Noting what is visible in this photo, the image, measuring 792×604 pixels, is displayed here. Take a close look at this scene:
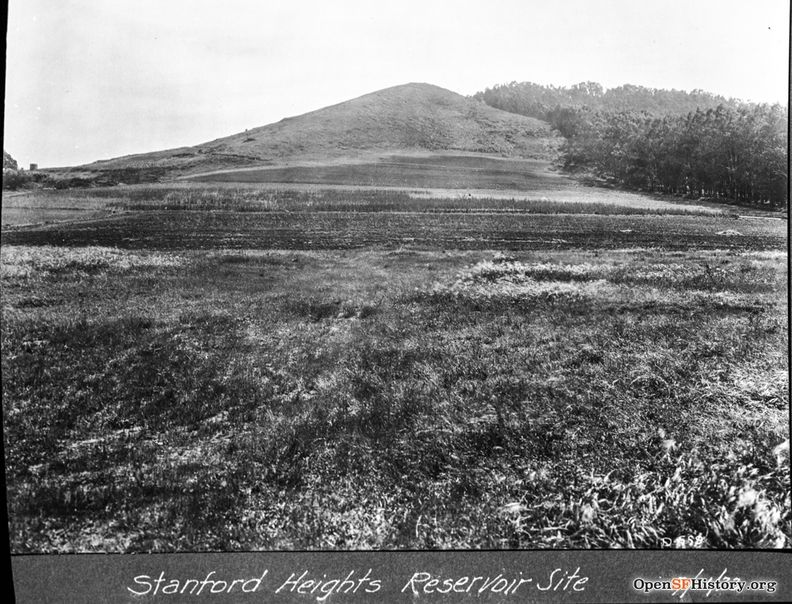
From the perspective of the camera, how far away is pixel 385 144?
4.84 metres

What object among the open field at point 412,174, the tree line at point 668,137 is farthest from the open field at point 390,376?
the tree line at point 668,137

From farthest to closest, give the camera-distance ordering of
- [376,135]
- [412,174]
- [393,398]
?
[376,135] < [412,174] < [393,398]

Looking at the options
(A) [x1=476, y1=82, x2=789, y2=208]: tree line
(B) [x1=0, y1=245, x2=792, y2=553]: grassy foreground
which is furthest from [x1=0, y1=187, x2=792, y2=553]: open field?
(A) [x1=476, y1=82, x2=789, y2=208]: tree line

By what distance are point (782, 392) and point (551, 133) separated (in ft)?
9.12

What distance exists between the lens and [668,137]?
4699 mm

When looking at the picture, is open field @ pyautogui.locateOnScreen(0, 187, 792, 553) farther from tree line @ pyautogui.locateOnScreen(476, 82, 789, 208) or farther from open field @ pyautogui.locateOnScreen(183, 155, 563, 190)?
tree line @ pyautogui.locateOnScreen(476, 82, 789, 208)

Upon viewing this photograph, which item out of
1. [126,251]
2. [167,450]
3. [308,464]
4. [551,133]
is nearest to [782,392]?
[551,133]

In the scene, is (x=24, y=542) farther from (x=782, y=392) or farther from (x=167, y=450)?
(x=782, y=392)

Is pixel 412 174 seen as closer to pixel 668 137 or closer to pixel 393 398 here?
pixel 393 398

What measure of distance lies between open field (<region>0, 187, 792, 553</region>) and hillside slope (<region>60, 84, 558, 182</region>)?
33 centimetres

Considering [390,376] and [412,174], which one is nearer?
[390,376]

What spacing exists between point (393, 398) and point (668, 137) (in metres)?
3.27

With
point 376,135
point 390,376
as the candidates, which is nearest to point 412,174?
point 376,135

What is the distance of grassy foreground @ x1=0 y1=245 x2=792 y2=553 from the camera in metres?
3.69
